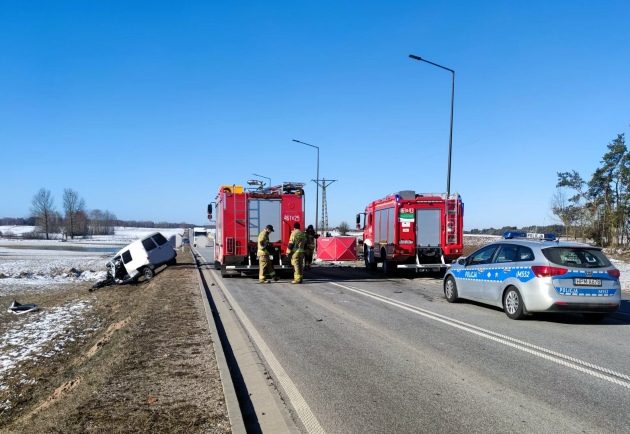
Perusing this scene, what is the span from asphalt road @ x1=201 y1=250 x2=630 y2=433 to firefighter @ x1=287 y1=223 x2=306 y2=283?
497 centimetres

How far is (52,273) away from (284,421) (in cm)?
2679

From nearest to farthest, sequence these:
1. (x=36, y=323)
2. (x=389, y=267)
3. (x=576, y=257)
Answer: (x=576, y=257) → (x=36, y=323) → (x=389, y=267)

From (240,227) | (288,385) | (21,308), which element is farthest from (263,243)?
(288,385)

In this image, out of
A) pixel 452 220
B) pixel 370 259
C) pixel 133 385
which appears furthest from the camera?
pixel 370 259

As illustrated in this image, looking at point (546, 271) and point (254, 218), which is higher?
point (254, 218)

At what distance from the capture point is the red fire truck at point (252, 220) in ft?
59.1

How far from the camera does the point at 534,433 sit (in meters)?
4.34

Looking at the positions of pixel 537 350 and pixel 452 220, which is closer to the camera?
pixel 537 350

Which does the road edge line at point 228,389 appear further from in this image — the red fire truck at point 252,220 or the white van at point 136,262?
the white van at point 136,262

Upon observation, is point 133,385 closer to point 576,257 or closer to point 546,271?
point 546,271

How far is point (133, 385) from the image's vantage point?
221 inches

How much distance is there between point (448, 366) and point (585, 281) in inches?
164

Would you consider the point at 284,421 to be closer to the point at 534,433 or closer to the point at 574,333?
the point at 534,433

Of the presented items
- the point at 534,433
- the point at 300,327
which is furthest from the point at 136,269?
the point at 534,433
